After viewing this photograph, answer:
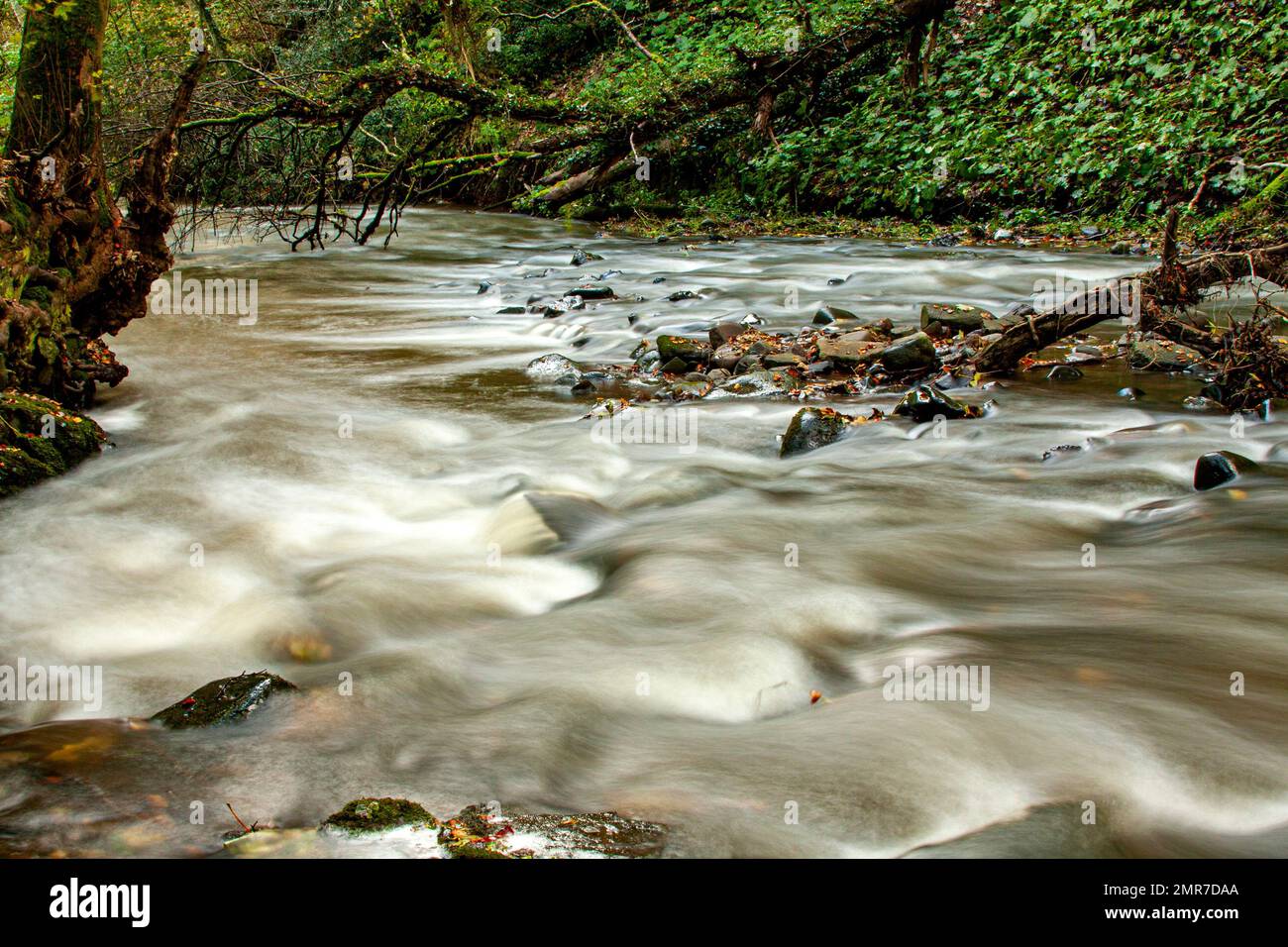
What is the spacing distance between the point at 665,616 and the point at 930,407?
3109mm

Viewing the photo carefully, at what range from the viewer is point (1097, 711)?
3.12 m

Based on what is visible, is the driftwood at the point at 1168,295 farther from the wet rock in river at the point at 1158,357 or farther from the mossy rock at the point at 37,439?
the mossy rock at the point at 37,439

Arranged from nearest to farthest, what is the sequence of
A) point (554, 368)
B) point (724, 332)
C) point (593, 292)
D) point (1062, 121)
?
1. point (554, 368)
2. point (724, 332)
3. point (593, 292)
4. point (1062, 121)

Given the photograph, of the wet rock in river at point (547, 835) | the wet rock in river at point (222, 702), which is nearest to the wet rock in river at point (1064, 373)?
the wet rock in river at point (547, 835)

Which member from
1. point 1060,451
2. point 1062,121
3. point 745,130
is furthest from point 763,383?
point 745,130

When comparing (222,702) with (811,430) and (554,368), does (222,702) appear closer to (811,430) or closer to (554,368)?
(811,430)

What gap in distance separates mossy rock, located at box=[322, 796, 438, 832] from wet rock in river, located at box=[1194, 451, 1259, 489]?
4.27 m

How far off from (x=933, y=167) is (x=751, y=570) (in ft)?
40.6

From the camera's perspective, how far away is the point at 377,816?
8.16ft

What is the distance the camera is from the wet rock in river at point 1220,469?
5.09 metres

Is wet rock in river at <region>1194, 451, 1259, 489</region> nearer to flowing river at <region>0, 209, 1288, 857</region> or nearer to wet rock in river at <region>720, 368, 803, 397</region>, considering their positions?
flowing river at <region>0, 209, 1288, 857</region>
